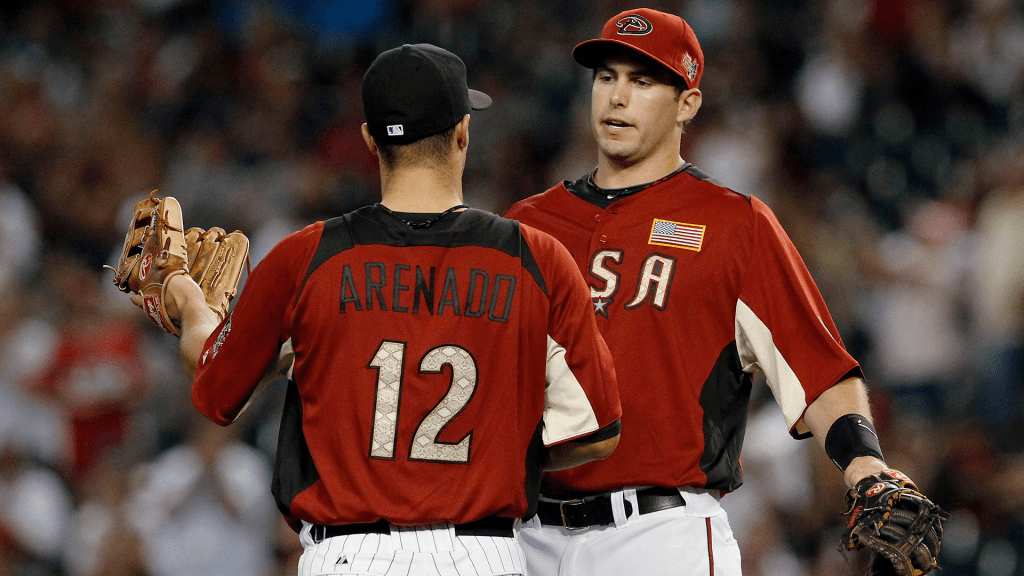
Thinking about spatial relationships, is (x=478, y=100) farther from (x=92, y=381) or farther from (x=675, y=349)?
(x=92, y=381)

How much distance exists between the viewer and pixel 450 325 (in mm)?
2543

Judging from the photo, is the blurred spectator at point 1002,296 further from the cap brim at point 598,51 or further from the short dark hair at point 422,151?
the short dark hair at point 422,151

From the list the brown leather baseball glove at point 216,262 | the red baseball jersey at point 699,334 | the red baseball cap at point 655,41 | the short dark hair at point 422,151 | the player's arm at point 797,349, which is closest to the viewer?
the short dark hair at point 422,151

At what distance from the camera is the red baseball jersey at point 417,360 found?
2533 mm

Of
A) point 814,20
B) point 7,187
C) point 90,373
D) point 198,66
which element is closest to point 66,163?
point 7,187

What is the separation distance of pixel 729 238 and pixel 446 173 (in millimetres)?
1024

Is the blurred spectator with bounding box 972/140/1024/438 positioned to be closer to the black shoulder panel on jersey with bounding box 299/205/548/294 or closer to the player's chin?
the player's chin

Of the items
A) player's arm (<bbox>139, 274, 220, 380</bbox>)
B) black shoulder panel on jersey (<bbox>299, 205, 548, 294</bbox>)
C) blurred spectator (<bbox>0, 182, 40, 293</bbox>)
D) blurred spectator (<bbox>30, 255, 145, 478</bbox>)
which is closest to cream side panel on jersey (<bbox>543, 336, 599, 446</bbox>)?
black shoulder panel on jersey (<bbox>299, 205, 548, 294</bbox>)

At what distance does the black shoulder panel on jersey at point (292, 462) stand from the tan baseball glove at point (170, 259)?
62 cm

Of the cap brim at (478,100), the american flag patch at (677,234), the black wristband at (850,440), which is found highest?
the cap brim at (478,100)

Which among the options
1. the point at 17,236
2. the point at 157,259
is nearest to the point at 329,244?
the point at 157,259

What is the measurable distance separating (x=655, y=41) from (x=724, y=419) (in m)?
1.14

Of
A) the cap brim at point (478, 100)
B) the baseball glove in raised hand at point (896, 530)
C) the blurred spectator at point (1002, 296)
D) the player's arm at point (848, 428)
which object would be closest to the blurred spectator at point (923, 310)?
the blurred spectator at point (1002, 296)

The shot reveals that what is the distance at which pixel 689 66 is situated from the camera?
3.50 metres
